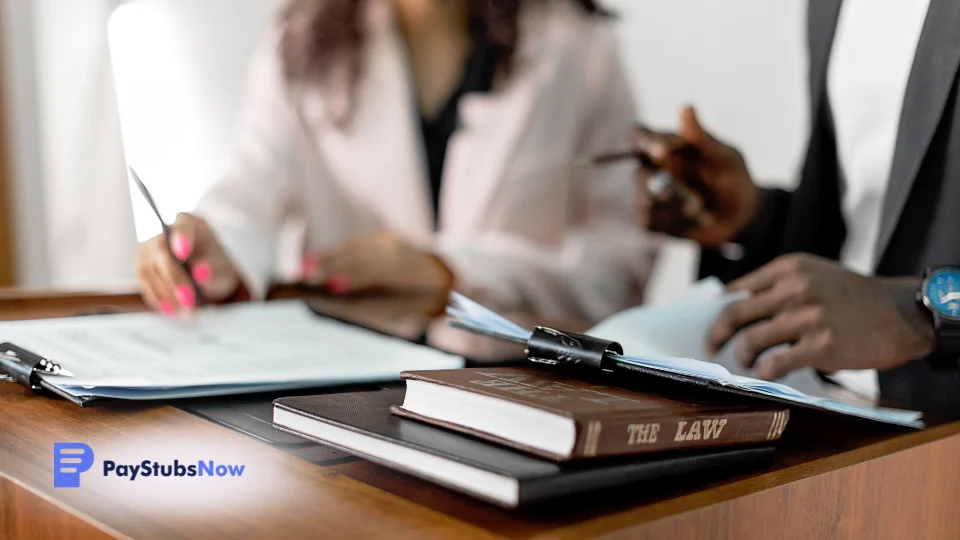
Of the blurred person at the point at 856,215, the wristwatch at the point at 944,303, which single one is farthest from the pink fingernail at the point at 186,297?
the wristwatch at the point at 944,303

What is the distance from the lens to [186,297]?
71 centimetres

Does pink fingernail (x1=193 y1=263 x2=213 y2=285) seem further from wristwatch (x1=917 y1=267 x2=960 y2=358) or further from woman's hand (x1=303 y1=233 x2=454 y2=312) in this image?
wristwatch (x1=917 y1=267 x2=960 y2=358)

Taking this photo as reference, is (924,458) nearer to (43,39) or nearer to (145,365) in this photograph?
(145,365)

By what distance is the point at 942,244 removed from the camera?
1.98ft

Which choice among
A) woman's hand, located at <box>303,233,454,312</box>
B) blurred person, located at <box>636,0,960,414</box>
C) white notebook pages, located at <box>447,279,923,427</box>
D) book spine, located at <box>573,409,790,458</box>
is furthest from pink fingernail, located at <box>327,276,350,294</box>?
book spine, located at <box>573,409,790,458</box>

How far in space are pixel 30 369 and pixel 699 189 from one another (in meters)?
0.63

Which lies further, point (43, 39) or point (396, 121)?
point (43, 39)

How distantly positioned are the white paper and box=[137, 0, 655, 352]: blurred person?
1.22ft

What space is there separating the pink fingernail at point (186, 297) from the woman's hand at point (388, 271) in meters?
0.49

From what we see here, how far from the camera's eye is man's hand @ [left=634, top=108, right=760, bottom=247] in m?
0.77

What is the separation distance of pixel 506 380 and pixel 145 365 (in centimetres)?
27

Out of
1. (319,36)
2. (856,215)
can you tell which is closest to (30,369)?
(856,215)

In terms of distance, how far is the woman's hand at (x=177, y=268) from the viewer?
0.69m

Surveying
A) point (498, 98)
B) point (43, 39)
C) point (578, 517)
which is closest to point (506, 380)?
point (578, 517)
